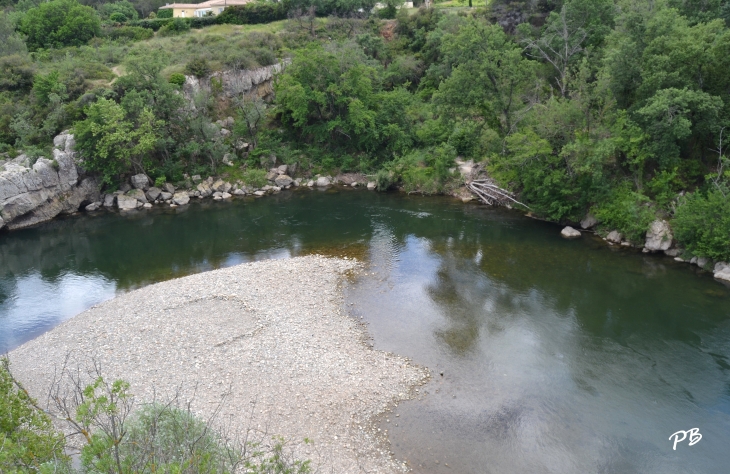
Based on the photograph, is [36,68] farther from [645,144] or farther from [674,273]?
[674,273]

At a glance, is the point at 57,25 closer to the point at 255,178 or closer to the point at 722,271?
the point at 255,178

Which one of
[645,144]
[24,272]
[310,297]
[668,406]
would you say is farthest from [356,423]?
[24,272]

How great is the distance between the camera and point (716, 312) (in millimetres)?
25703

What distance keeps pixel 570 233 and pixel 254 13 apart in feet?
216

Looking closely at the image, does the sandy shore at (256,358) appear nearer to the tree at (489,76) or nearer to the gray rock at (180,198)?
the gray rock at (180,198)

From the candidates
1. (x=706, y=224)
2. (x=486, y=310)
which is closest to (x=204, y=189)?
(x=486, y=310)

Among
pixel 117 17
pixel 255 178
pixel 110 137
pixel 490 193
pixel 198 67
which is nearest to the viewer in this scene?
pixel 490 193

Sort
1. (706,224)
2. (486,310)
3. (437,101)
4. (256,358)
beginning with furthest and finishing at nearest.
→ 1. (437,101)
2. (706,224)
3. (486,310)
4. (256,358)

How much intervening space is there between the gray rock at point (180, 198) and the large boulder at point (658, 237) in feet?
132

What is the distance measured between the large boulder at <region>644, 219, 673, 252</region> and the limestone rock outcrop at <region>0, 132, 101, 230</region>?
156 ft

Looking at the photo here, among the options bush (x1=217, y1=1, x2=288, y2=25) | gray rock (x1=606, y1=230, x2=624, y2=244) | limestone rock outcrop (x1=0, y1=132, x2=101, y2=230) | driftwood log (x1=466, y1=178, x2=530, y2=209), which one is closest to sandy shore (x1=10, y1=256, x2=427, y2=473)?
driftwood log (x1=466, y1=178, x2=530, y2=209)

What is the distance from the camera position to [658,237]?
105 ft

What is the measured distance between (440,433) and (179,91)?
1859 inches

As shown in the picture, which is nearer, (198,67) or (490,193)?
(490,193)
